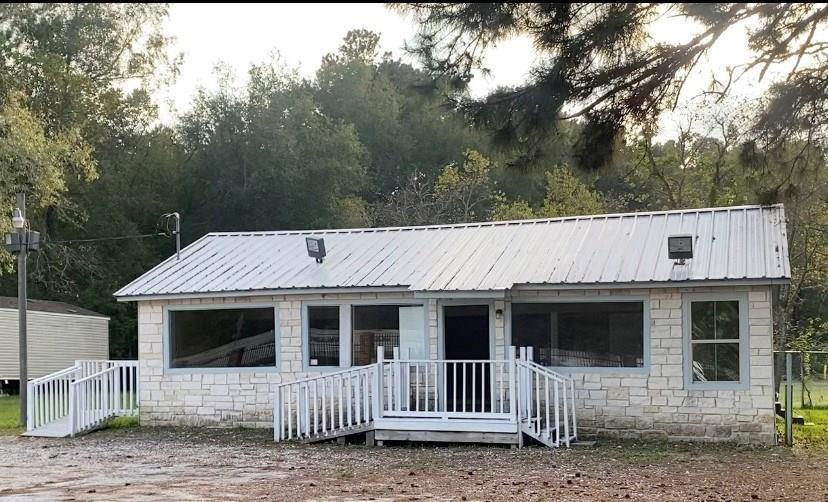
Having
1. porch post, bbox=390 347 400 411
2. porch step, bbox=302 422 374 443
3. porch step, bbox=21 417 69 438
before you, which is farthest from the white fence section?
porch post, bbox=390 347 400 411

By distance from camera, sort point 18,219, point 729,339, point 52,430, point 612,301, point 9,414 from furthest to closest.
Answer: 1. point 9,414
2. point 18,219
3. point 52,430
4. point 612,301
5. point 729,339

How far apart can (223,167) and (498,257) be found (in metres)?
21.8

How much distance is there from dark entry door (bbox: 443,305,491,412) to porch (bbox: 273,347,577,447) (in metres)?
0.04

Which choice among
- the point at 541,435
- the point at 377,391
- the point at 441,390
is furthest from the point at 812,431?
the point at 377,391

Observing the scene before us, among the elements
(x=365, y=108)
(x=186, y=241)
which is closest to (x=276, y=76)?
(x=365, y=108)

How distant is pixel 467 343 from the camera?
15367 millimetres

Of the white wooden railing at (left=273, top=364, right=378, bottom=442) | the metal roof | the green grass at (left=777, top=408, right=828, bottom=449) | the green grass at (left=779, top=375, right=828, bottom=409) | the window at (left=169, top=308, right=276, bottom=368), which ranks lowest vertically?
the green grass at (left=779, top=375, right=828, bottom=409)

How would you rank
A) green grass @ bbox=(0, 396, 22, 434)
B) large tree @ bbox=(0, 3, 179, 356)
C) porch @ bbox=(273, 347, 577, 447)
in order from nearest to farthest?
porch @ bbox=(273, 347, 577, 447) < green grass @ bbox=(0, 396, 22, 434) < large tree @ bbox=(0, 3, 179, 356)

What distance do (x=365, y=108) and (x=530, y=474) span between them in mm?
30700

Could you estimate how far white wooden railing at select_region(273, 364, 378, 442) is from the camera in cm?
1385

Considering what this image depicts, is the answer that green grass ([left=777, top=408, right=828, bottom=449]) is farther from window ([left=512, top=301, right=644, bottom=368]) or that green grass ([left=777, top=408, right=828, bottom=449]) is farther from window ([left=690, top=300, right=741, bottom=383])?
window ([left=512, top=301, right=644, bottom=368])

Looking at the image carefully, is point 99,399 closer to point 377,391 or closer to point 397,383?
point 377,391

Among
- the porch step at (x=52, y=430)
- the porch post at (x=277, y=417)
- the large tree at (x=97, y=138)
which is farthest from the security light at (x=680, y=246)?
the large tree at (x=97, y=138)

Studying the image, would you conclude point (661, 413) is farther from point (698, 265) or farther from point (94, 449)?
point (94, 449)
